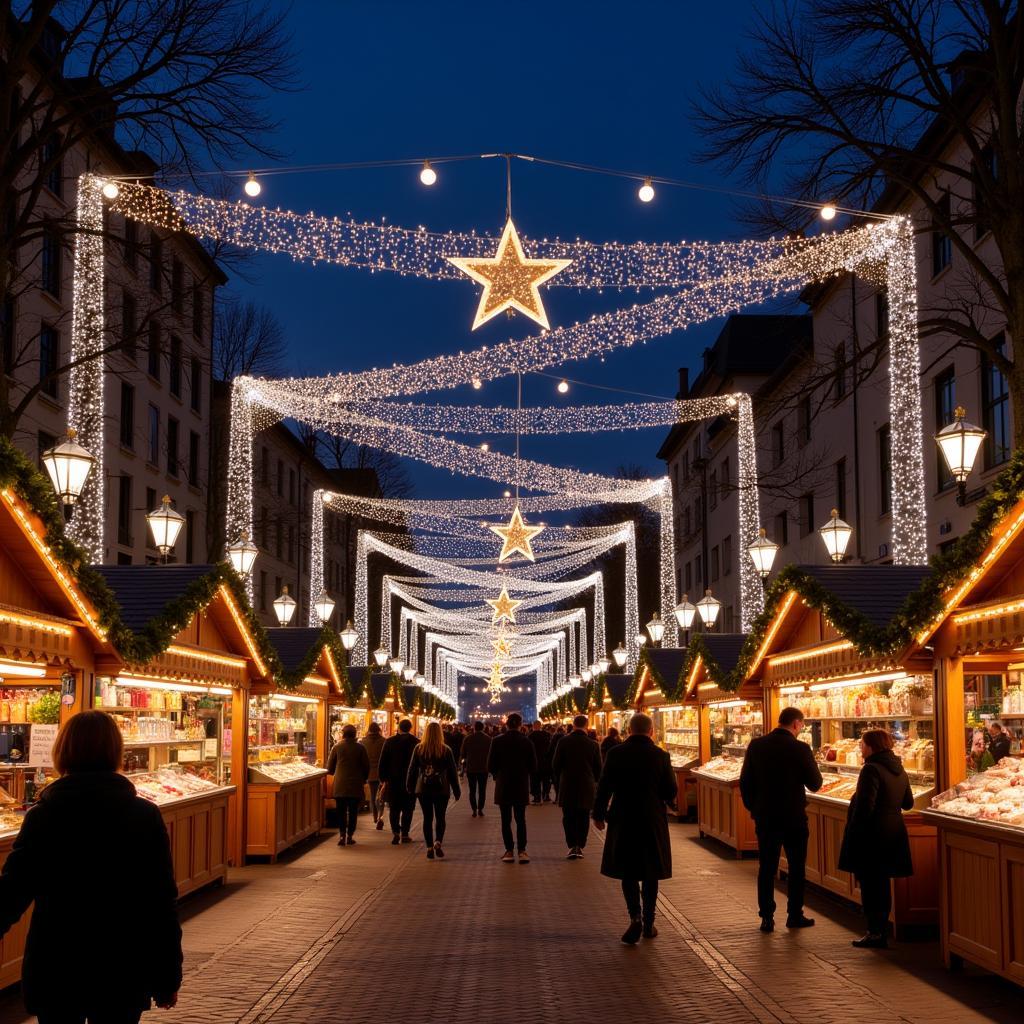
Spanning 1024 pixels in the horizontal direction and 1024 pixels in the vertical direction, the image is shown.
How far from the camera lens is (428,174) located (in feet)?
47.1

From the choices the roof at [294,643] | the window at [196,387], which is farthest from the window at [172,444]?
the roof at [294,643]

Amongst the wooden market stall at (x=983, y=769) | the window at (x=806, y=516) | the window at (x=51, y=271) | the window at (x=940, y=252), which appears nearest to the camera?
the wooden market stall at (x=983, y=769)

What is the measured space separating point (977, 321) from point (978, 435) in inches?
414

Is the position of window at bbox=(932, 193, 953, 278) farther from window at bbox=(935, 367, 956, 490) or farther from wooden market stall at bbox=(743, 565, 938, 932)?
wooden market stall at bbox=(743, 565, 938, 932)

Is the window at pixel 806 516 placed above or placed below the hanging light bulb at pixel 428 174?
below

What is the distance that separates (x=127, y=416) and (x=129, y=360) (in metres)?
5.45

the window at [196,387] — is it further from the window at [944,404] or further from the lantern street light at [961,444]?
the lantern street light at [961,444]

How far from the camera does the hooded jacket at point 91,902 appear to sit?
191 inches

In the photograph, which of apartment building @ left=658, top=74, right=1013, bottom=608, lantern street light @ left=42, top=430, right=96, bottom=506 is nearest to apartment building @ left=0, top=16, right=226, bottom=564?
lantern street light @ left=42, top=430, right=96, bottom=506

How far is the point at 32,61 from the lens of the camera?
24.4 m

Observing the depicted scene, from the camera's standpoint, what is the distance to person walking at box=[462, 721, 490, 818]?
23.4m

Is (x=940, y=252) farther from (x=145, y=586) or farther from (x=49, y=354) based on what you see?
(x=49, y=354)

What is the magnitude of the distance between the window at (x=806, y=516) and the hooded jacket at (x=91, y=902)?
32.6 metres

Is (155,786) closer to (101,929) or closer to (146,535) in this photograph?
(101,929)
